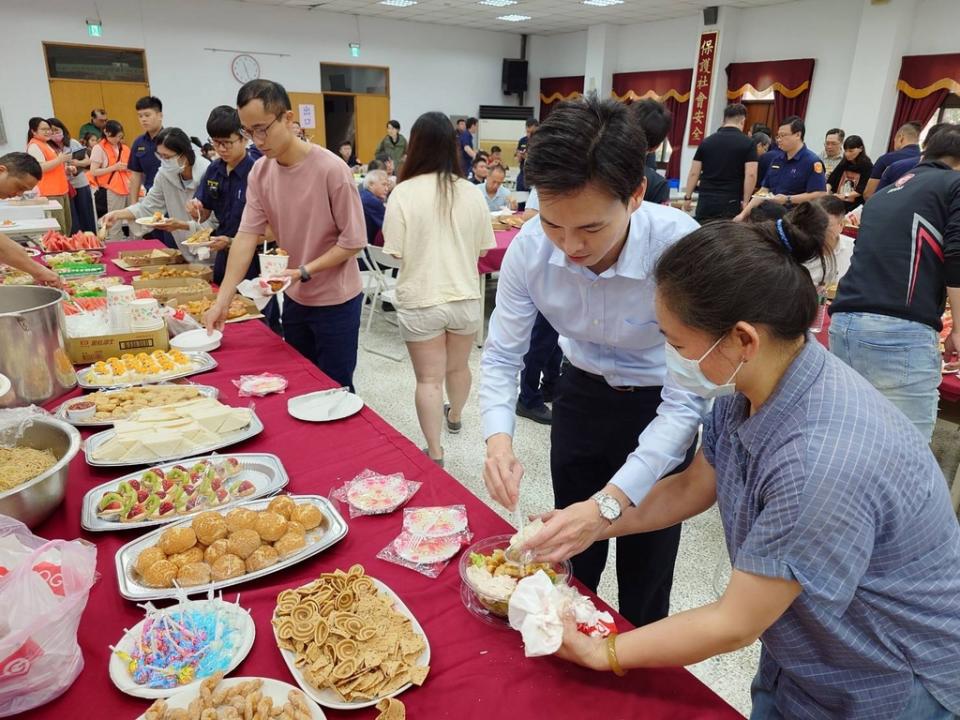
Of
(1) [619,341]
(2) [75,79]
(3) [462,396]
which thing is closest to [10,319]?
(1) [619,341]

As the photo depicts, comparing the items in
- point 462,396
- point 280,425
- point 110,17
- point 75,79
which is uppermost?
point 110,17

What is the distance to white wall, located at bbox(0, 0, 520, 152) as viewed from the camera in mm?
7945

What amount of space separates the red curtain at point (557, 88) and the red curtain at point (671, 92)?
104 cm

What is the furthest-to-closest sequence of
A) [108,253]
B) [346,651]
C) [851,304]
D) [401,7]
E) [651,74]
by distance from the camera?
[651,74], [401,7], [108,253], [851,304], [346,651]

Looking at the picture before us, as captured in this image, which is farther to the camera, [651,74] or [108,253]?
[651,74]

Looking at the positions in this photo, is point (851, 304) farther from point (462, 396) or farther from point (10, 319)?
point (10, 319)

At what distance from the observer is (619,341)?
1269 mm

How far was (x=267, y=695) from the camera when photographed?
80cm

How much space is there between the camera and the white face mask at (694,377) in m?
0.83

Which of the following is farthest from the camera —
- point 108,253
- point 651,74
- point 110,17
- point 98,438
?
point 651,74

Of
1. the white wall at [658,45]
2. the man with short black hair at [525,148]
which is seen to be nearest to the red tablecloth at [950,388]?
the man with short black hair at [525,148]

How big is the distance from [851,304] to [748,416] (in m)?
1.59

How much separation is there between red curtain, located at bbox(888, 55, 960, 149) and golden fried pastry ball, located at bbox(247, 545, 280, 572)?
28.4 feet

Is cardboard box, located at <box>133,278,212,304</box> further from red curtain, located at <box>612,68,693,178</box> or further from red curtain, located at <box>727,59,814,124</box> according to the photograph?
red curtain, located at <box>612,68,693,178</box>
